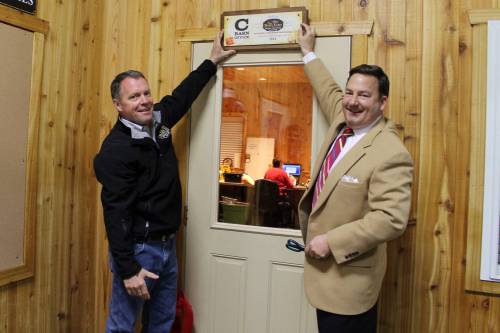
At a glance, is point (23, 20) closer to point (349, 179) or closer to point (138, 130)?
point (138, 130)

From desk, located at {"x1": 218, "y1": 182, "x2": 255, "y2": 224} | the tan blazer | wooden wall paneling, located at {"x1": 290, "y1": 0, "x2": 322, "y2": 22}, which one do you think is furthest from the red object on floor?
wooden wall paneling, located at {"x1": 290, "y1": 0, "x2": 322, "y2": 22}

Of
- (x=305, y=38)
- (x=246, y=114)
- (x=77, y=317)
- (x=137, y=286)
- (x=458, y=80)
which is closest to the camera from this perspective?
(x=137, y=286)

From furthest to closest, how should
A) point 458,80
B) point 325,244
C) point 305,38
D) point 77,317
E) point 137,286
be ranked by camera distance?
point 77,317 < point 305,38 < point 458,80 < point 137,286 < point 325,244

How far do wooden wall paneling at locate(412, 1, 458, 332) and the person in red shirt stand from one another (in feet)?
2.15

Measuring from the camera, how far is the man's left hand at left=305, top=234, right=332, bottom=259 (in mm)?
1595

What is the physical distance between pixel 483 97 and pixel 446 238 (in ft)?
2.17

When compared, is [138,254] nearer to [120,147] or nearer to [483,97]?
[120,147]

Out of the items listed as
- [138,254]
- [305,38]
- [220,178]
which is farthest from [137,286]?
[305,38]

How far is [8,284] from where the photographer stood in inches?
81.4

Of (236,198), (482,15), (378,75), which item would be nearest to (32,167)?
(236,198)

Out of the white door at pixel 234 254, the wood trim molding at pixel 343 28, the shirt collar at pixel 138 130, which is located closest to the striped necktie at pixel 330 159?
the white door at pixel 234 254

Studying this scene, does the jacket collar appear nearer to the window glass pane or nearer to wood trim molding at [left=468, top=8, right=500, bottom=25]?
the window glass pane

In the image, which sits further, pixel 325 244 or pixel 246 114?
pixel 246 114

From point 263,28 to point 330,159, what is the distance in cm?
85
